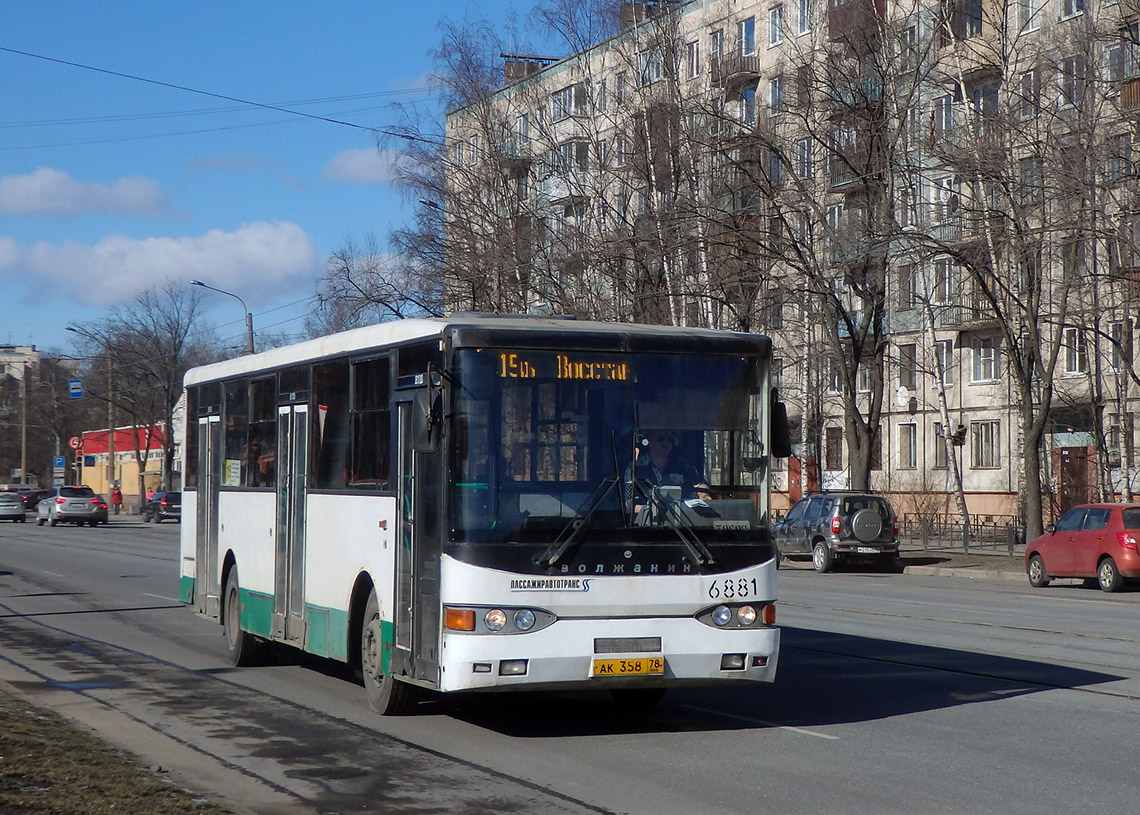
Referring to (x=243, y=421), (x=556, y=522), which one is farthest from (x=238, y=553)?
(x=556, y=522)

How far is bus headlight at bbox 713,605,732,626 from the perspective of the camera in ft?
30.7

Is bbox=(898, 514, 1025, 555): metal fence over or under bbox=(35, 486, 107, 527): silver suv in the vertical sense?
under

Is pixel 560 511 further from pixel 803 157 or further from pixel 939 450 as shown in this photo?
pixel 939 450

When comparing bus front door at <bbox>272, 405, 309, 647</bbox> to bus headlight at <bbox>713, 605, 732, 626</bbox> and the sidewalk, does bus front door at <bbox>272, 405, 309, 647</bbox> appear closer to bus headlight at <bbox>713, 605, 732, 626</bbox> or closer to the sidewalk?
bus headlight at <bbox>713, 605, 732, 626</bbox>

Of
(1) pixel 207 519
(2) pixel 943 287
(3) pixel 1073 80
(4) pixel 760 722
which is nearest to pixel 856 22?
(3) pixel 1073 80

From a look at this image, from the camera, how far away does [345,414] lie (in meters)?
11.1

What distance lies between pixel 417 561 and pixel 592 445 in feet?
4.62

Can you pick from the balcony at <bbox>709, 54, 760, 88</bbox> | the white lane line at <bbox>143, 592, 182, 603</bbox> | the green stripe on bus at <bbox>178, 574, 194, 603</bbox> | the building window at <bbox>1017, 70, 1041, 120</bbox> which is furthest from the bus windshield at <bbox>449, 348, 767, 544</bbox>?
the balcony at <bbox>709, 54, 760, 88</bbox>

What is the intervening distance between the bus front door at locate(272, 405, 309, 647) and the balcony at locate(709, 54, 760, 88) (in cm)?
2590

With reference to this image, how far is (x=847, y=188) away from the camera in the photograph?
112 feet

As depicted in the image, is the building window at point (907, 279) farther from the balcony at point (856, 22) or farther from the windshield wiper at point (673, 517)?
the windshield wiper at point (673, 517)

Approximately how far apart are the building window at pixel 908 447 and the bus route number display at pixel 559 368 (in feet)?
153

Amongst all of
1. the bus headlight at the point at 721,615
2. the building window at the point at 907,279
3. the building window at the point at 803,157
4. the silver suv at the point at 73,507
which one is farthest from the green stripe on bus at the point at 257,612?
the silver suv at the point at 73,507

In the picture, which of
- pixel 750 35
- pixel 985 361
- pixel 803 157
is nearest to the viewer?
pixel 803 157
